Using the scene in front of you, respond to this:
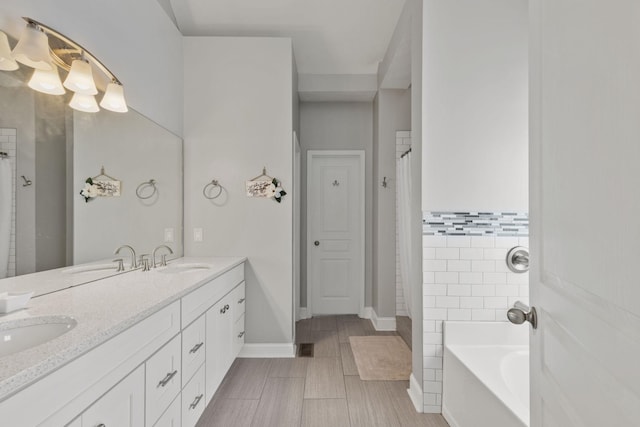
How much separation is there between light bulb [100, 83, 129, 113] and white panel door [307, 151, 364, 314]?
96.6 inches

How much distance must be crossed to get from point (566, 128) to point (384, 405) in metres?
2.06

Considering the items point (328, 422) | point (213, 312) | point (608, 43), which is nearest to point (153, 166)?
point (213, 312)

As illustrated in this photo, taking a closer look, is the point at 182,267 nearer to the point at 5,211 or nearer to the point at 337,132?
the point at 5,211

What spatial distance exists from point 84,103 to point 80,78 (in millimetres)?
131

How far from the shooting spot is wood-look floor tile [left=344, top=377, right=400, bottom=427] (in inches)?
79.0

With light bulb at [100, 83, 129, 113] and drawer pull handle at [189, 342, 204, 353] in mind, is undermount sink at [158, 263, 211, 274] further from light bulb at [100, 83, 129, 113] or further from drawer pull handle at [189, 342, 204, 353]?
light bulb at [100, 83, 129, 113]

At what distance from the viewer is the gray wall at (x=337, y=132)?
407cm

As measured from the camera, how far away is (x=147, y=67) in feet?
7.70

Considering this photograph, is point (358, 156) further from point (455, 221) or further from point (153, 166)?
point (153, 166)

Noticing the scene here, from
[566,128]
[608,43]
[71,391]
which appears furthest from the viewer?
[71,391]

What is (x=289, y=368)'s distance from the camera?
270cm

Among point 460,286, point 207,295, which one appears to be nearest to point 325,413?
point 207,295

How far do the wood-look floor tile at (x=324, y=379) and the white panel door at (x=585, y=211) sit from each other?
164 cm

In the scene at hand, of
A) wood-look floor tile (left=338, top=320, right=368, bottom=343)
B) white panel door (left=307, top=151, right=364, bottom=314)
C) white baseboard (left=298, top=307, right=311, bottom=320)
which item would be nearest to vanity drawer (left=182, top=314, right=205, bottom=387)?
wood-look floor tile (left=338, top=320, right=368, bottom=343)
